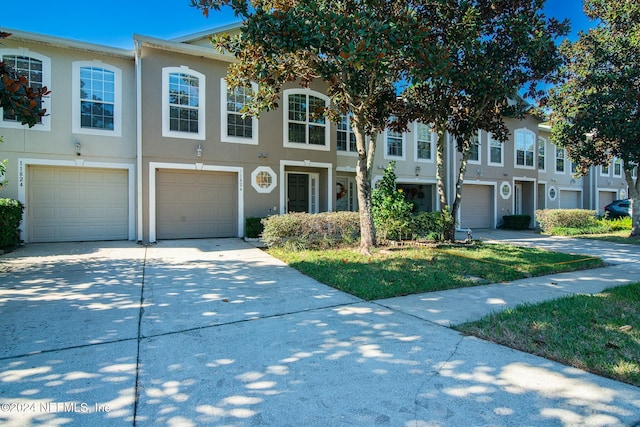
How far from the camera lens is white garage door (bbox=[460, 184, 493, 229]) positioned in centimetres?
1736

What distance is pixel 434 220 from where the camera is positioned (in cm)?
1067

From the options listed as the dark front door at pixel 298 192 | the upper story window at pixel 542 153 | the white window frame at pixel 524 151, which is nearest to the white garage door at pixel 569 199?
the upper story window at pixel 542 153

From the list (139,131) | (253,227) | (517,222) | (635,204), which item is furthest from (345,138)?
(635,204)

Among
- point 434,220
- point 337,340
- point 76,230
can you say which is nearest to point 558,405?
point 337,340

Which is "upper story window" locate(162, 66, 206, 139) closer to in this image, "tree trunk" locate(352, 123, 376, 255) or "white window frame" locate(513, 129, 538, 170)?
"tree trunk" locate(352, 123, 376, 255)

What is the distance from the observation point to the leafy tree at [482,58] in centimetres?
809

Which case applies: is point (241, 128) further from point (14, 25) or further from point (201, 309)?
point (201, 309)

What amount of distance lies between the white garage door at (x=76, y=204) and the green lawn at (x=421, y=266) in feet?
17.4

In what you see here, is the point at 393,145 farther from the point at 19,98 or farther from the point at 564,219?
the point at 19,98

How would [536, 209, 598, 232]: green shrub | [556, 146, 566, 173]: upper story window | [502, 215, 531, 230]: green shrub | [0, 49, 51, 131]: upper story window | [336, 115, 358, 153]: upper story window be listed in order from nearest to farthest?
1. [0, 49, 51, 131]: upper story window
2. [336, 115, 358, 153]: upper story window
3. [536, 209, 598, 232]: green shrub
4. [502, 215, 531, 230]: green shrub
5. [556, 146, 566, 173]: upper story window

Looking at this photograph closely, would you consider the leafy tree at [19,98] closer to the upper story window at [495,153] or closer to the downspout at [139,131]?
the downspout at [139,131]

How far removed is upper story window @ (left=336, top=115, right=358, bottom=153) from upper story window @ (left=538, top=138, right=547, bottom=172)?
1236 cm

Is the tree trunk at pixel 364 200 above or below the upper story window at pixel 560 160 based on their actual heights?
below

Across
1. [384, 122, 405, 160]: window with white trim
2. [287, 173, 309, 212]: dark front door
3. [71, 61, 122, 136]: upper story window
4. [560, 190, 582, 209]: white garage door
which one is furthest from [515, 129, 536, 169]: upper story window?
[71, 61, 122, 136]: upper story window
